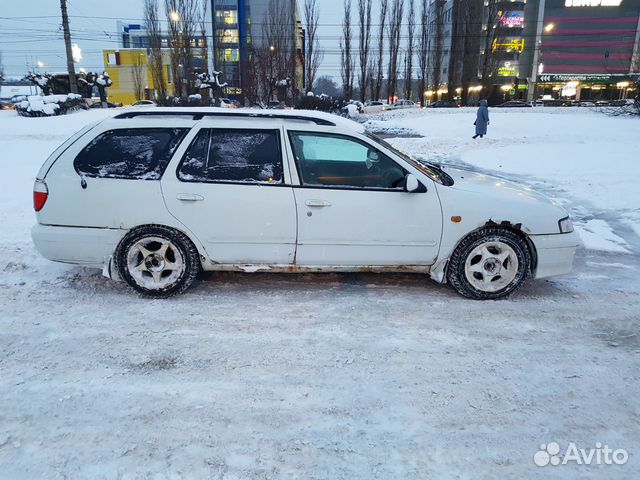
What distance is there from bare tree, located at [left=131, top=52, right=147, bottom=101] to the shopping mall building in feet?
183

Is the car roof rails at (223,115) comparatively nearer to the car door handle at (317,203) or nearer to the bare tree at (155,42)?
the car door handle at (317,203)

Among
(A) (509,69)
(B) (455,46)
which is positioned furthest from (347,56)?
(A) (509,69)

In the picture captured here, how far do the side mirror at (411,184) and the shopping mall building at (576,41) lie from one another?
7964 cm

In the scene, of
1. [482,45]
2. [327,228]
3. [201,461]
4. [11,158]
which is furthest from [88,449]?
[482,45]

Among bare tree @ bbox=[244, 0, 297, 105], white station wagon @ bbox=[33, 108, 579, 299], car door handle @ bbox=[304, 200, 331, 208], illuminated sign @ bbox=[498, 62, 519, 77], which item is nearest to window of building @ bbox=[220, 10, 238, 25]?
bare tree @ bbox=[244, 0, 297, 105]

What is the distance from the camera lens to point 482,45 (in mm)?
48875

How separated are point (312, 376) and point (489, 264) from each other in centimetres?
209

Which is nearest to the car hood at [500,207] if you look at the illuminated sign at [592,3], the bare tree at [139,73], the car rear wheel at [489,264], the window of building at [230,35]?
the car rear wheel at [489,264]

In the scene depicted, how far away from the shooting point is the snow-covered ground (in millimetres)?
2447

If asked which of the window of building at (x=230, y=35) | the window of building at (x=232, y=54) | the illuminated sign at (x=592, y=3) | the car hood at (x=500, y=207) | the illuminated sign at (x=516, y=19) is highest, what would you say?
the illuminated sign at (x=592, y=3)

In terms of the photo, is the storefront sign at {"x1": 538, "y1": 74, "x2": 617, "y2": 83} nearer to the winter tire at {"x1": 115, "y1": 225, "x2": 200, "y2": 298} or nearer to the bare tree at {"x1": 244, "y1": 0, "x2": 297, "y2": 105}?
the bare tree at {"x1": 244, "y1": 0, "x2": 297, "y2": 105}

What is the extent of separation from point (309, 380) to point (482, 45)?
5270 cm

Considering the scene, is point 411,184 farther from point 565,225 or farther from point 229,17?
point 229,17

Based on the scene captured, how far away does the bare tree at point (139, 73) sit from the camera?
56744 millimetres
